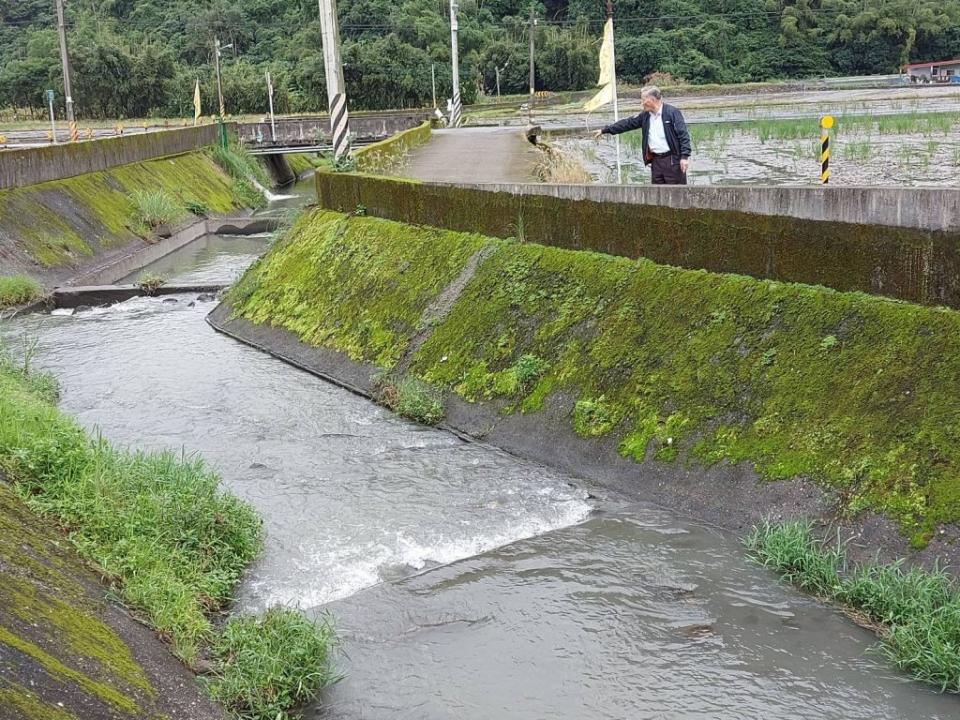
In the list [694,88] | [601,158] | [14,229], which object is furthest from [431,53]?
[14,229]

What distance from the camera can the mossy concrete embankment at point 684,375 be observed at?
7.68m

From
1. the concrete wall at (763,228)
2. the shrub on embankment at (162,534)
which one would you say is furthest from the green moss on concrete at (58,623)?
the concrete wall at (763,228)

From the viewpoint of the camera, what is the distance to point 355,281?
15805mm

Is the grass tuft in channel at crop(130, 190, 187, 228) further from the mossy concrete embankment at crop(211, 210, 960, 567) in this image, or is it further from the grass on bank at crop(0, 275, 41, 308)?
the mossy concrete embankment at crop(211, 210, 960, 567)

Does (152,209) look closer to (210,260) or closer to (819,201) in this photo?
(210,260)

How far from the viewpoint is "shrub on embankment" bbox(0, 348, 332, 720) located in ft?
21.6

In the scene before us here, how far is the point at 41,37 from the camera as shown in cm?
7275

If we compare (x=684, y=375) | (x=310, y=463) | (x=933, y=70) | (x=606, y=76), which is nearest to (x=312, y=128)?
(x=606, y=76)

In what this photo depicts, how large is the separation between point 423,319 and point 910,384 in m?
7.11

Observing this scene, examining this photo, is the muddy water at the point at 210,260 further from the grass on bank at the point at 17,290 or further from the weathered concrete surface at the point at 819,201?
the weathered concrete surface at the point at 819,201

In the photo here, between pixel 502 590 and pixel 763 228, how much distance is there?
4548mm

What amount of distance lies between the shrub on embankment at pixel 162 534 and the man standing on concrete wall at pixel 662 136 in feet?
19.7

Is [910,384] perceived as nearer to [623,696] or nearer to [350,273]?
[623,696]

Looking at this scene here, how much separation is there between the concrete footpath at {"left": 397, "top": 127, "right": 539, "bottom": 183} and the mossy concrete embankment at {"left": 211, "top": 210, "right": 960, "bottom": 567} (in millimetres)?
3442
